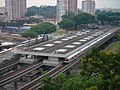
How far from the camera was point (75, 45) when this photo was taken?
101 feet

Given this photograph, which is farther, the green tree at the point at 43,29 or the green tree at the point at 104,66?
the green tree at the point at 43,29

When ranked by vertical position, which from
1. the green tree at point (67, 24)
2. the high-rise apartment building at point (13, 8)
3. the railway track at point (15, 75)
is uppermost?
the high-rise apartment building at point (13, 8)

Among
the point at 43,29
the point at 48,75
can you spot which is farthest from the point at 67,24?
the point at 48,75

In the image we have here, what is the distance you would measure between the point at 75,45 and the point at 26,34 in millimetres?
13105

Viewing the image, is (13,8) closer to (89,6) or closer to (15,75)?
(89,6)

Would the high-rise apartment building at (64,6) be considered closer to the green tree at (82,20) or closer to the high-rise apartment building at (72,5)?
the high-rise apartment building at (72,5)

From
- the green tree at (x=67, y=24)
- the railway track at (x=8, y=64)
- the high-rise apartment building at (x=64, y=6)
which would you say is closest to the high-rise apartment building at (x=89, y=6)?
the high-rise apartment building at (x=64, y=6)

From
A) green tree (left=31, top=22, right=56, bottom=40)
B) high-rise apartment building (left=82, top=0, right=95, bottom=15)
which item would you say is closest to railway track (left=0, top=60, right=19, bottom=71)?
green tree (left=31, top=22, right=56, bottom=40)

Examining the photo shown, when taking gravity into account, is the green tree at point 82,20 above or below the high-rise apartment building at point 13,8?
below

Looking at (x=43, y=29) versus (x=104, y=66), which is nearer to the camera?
(x=104, y=66)

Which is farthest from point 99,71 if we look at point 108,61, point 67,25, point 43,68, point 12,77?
point 67,25

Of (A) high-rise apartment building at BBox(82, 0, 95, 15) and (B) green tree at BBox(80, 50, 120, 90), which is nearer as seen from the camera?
(B) green tree at BBox(80, 50, 120, 90)

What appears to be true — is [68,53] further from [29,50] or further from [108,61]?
[108,61]

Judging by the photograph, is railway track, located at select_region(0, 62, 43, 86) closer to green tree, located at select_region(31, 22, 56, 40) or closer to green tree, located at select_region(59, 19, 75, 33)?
green tree, located at select_region(31, 22, 56, 40)
